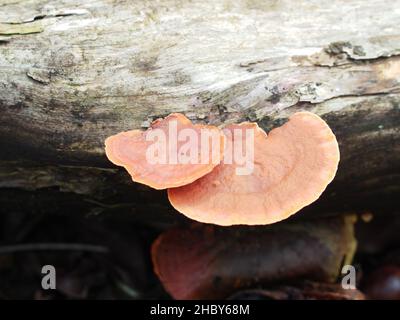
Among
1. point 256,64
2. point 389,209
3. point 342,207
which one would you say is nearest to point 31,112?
point 256,64

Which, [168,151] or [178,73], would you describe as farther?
[178,73]

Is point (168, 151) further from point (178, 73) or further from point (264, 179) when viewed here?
Result: point (178, 73)

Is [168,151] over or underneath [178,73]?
underneath

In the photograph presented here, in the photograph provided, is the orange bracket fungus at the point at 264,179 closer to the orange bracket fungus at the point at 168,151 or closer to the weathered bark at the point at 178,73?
the orange bracket fungus at the point at 168,151

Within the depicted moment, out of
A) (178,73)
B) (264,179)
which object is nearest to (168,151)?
(264,179)

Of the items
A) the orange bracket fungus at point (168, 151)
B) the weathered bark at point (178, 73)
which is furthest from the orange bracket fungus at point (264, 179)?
the weathered bark at point (178, 73)

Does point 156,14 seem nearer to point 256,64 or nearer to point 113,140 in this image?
point 256,64
